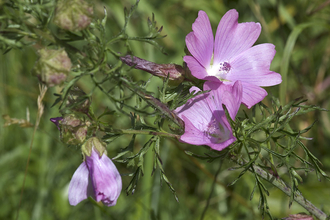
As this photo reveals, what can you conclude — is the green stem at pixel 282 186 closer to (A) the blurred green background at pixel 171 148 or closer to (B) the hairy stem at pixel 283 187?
(B) the hairy stem at pixel 283 187

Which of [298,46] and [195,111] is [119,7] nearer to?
[298,46]

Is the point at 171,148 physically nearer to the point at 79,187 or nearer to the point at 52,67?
the point at 79,187

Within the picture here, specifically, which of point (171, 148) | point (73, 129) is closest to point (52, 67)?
point (73, 129)

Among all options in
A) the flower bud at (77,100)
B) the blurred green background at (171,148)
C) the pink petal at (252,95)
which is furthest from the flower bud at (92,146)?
the blurred green background at (171,148)

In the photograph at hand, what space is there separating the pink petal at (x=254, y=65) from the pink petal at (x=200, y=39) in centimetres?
16

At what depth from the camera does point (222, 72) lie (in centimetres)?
157

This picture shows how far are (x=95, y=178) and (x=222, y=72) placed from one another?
2.37 feet

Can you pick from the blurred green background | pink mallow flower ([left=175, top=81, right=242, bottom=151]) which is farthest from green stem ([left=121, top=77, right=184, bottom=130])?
the blurred green background

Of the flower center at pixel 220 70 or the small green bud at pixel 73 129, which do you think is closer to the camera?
the small green bud at pixel 73 129

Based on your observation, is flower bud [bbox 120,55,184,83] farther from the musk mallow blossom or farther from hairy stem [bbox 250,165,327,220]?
hairy stem [bbox 250,165,327,220]

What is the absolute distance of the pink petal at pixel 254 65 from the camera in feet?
4.78

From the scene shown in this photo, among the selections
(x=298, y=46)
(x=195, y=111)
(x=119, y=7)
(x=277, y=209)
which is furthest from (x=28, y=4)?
(x=298, y=46)

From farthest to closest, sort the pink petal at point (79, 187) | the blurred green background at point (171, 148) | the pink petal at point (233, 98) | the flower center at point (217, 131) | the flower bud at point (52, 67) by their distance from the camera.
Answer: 1. the blurred green background at point (171, 148)
2. the flower center at point (217, 131)
3. the pink petal at point (79, 187)
4. the pink petal at point (233, 98)
5. the flower bud at point (52, 67)

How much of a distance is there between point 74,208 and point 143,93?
1.76 meters
